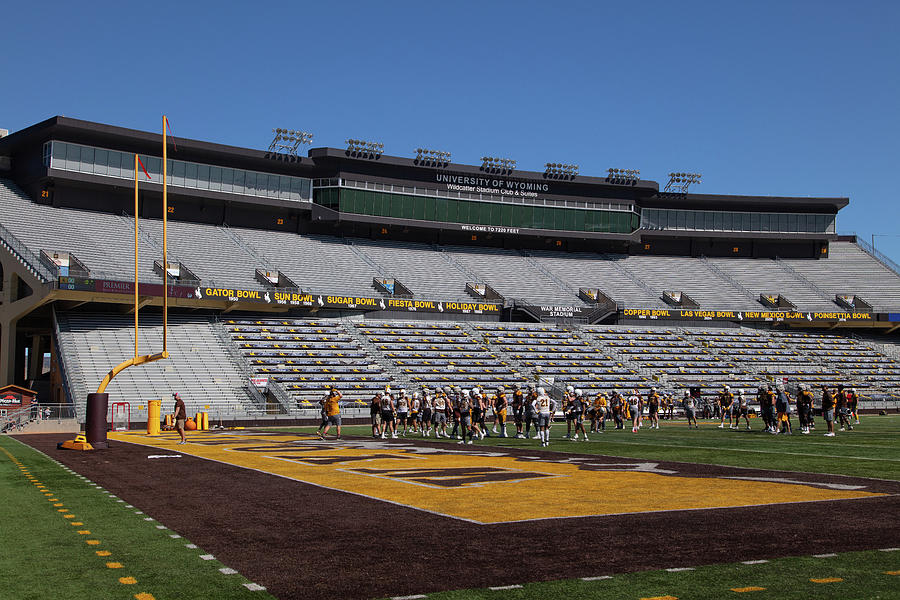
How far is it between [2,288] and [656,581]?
152ft

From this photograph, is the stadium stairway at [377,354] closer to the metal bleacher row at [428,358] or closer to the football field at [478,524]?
the metal bleacher row at [428,358]

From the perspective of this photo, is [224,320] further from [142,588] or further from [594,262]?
[142,588]

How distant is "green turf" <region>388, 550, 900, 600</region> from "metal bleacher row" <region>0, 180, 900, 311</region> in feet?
138

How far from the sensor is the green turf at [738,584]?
246 inches

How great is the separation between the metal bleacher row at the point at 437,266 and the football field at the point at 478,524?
33.0 meters

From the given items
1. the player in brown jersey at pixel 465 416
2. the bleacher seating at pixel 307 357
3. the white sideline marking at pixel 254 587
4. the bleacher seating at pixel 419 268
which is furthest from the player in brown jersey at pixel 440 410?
the bleacher seating at pixel 419 268

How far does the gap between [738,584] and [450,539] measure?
10.2ft

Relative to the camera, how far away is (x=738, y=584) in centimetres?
657

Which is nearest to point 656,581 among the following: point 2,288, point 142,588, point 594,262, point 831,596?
point 831,596

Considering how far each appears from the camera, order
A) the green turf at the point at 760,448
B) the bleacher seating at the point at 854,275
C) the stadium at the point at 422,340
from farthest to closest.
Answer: the bleacher seating at the point at 854,275
the green turf at the point at 760,448
the stadium at the point at 422,340

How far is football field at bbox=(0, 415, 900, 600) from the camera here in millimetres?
6789

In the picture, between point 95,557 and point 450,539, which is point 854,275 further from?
point 95,557

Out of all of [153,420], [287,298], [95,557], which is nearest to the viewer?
[95,557]

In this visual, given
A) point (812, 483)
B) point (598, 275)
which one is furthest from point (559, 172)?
point (812, 483)
